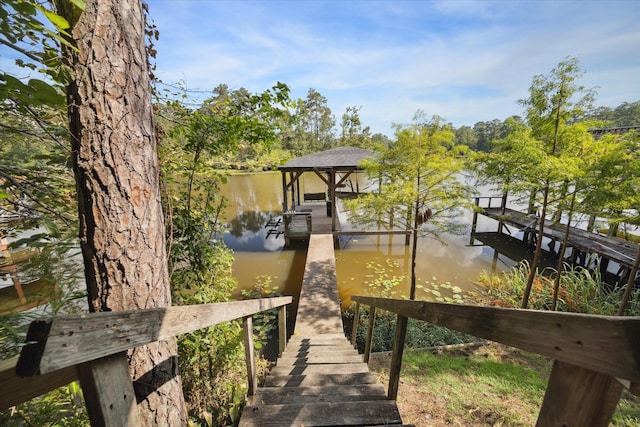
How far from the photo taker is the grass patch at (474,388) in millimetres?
2646

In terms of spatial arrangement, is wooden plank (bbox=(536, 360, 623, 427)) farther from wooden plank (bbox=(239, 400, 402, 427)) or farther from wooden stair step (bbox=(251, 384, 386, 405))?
wooden stair step (bbox=(251, 384, 386, 405))

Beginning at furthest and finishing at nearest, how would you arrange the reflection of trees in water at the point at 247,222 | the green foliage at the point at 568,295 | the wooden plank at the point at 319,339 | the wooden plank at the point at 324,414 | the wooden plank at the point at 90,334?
the reflection of trees in water at the point at 247,222 < the green foliage at the point at 568,295 < the wooden plank at the point at 319,339 < the wooden plank at the point at 324,414 < the wooden plank at the point at 90,334

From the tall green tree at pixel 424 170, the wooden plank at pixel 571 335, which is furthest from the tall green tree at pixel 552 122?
the wooden plank at pixel 571 335

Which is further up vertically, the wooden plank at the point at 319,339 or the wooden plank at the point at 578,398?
the wooden plank at the point at 578,398

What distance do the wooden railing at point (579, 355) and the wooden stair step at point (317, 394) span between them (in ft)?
5.32

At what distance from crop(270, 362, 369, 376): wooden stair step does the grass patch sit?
57 centimetres

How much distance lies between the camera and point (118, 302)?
1.38 m

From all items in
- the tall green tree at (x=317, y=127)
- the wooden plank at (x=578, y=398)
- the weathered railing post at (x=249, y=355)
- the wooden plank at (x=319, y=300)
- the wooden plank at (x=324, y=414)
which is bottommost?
the wooden plank at (x=319, y=300)

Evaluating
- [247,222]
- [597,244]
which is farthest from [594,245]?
[247,222]

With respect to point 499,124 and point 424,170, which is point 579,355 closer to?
point 424,170

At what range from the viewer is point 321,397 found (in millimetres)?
2131

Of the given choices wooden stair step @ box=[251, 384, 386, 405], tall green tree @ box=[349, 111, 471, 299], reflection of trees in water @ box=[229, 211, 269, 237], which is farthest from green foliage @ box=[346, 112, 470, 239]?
reflection of trees in water @ box=[229, 211, 269, 237]

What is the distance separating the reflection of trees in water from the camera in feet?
44.9

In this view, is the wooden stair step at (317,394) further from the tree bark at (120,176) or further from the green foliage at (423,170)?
the green foliage at (423,170)
